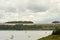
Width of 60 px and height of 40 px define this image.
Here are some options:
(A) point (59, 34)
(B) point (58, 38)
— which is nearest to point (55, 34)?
(A) point (59, 34)

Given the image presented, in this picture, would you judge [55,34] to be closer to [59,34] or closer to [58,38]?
[59,34]

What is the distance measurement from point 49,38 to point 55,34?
4955mm

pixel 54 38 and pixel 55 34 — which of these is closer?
pixel 54 38

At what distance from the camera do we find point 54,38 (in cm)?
8950

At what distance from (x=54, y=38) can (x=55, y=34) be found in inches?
246

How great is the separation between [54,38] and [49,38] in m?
2.65

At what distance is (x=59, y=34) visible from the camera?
3701 inches

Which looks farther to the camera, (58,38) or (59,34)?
(59,34)

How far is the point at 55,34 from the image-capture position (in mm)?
95562

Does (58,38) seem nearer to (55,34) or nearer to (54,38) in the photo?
(54,38)

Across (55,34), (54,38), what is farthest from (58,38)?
(55,34)

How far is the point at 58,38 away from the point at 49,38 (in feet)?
16.1

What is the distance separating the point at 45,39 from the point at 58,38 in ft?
21.6
